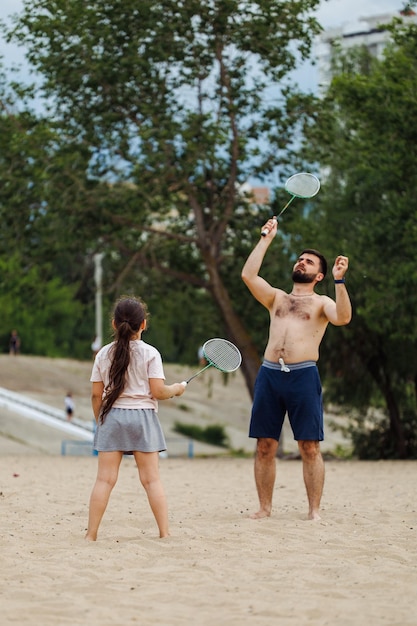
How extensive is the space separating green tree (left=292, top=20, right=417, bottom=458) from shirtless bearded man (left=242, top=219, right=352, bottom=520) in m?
13.2

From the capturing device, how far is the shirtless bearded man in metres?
9.48

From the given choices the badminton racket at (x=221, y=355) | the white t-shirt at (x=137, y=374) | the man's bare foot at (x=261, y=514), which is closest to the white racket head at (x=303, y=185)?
the badminton racket at (x=221, y=355)

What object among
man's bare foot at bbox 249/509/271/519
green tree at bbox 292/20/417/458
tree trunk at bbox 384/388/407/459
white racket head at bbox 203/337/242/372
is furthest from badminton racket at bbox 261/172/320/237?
tree trunk at bbox 384/388/407/459

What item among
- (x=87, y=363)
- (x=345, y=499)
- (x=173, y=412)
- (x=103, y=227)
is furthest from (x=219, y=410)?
(x=345, y=499)

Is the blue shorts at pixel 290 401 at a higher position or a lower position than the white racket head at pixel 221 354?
lower

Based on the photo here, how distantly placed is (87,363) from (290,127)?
35.4 meters

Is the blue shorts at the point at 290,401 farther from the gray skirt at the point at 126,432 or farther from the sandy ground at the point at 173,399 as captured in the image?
the sandy ground at the point at 173,399

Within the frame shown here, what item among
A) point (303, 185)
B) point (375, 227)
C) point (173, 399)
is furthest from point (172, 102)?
point (173, 399)

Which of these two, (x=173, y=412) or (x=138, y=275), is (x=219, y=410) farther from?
(x=138, y=275)

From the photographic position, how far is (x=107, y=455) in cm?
832

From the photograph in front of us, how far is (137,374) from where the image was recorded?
8328mm

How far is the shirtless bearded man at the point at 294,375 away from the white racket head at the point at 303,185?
1.91 ft

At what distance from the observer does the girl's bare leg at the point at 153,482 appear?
8.34m

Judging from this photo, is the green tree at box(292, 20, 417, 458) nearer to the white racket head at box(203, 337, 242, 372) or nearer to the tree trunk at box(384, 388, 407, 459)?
the tree trunk at box(384, 388, 407, 459)
